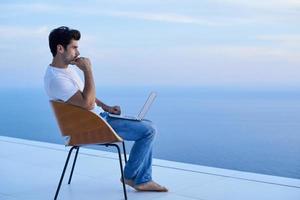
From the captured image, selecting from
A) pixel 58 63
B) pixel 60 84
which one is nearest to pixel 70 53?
pixel 58 63

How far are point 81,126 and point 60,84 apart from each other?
25 centimetres

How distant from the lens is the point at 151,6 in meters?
6.06

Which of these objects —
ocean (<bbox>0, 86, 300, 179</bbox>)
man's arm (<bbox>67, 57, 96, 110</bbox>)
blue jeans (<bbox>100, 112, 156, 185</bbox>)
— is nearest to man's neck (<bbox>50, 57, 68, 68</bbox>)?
man's arm (<bbox>67, 57, 96, 110</bbox>)

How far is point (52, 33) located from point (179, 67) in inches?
101

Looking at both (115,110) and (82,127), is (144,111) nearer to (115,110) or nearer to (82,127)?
(115,110)

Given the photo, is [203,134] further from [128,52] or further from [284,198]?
[284,198]

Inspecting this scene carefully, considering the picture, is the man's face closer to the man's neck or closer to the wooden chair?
the man's neck

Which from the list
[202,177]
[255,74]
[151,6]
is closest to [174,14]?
[151,6]

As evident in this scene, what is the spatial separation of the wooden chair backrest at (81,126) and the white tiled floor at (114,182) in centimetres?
41

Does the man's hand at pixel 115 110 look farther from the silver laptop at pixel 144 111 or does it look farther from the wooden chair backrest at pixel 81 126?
the wooden chair backrest at pixel 81 126

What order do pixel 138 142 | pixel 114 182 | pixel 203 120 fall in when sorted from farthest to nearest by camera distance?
pixel 203 120
pixel 114 182
pixel 138 142

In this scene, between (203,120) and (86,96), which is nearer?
(86,96)

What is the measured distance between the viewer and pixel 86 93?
8.80ft

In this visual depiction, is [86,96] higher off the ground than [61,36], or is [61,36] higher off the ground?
[61,36]
